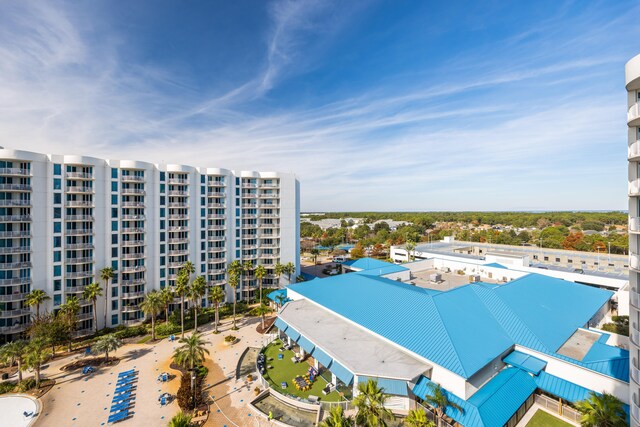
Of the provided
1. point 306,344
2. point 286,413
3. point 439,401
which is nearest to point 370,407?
point 439,401

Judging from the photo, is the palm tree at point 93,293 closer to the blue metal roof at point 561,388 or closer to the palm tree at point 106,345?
the palm tree at point 106,345

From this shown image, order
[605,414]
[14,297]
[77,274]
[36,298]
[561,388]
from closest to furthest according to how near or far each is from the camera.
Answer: [605,414] < [561,388] < [36,298] < [14,297] < [77,274]

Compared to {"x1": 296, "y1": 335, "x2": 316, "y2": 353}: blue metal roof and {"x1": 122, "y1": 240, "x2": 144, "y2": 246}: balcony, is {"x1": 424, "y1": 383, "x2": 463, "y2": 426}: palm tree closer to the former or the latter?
{"x1": 296, "y1": 335, "x2": 316, "y2": 353}: blue metal roof

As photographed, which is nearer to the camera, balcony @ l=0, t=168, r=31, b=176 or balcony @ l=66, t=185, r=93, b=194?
balcony @ l=0, t=168, r=31, b=176

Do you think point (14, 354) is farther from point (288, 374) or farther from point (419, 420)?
point (419, 420)

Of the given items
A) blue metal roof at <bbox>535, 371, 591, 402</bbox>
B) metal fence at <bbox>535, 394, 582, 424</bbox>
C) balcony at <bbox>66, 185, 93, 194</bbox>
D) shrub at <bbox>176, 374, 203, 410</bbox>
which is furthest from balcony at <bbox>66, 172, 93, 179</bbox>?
metal fence at <bbox>535, 394, 582, 424</bbox>
